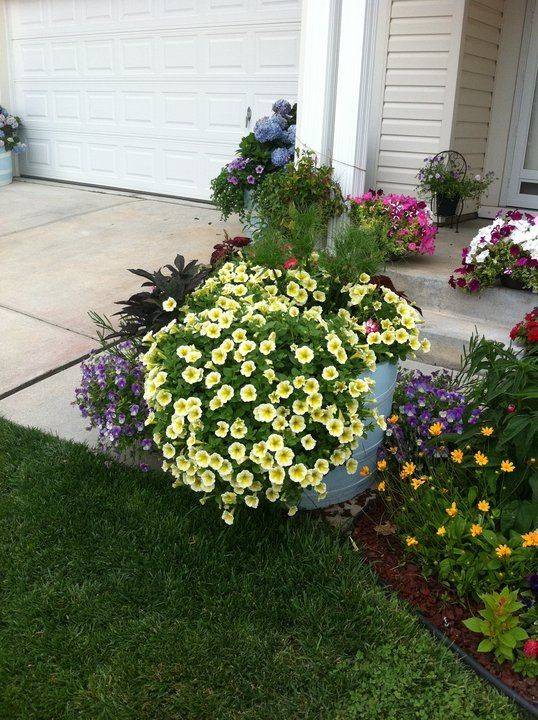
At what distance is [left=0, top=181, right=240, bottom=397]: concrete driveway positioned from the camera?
3.94 meters

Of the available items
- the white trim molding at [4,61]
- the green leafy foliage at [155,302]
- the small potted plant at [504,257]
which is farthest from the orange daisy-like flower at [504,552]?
the white trim molding at [4,61]

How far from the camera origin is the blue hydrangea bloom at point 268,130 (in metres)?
5.45

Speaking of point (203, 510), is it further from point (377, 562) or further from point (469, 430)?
point (469, 430)

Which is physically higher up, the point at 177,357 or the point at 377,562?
the point at 177,357

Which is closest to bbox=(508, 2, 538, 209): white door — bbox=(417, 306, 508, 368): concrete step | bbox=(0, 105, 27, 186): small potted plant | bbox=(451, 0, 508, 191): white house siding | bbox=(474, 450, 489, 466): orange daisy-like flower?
bbox=(451, 0, 508, 191): white house siding

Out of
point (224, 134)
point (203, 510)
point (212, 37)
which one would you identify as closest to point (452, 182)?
point (224, 134)

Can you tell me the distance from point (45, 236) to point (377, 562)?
5.09 metres

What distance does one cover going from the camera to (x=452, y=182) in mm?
5168

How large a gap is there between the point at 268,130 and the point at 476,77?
5.80 ft

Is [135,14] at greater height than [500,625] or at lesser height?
greater

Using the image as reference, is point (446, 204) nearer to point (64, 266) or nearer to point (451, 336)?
point (451, 336)

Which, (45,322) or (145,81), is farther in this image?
(145,81)

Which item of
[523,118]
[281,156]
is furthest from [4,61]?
[523,118]

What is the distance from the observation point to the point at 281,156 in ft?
17.4
